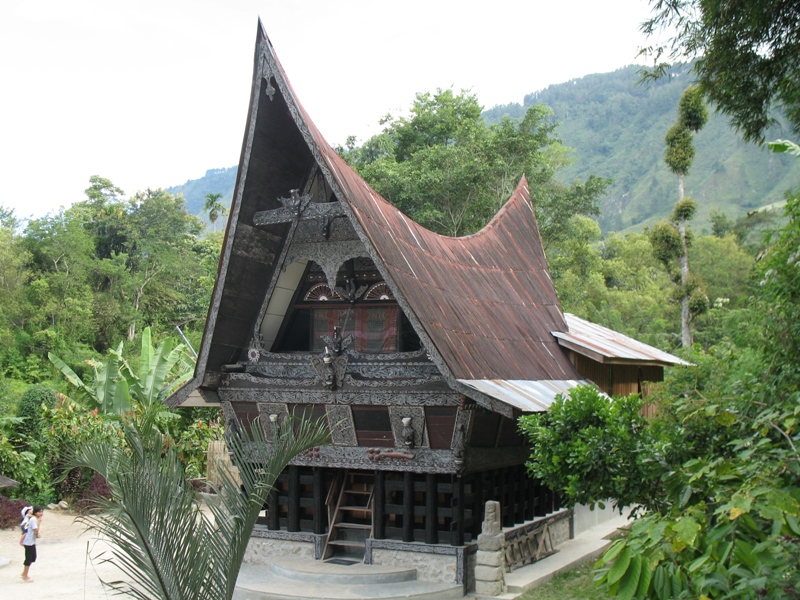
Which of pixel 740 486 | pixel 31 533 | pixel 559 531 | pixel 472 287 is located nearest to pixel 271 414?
pixel 472 287

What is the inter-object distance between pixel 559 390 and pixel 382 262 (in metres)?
3.68

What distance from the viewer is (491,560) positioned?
1057 centimetres

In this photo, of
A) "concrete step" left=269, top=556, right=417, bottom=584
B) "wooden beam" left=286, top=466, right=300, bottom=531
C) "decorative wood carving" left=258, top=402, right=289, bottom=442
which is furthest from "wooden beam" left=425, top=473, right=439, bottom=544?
"decorative wood carving" left=258, top=402, right=289, bottom=442

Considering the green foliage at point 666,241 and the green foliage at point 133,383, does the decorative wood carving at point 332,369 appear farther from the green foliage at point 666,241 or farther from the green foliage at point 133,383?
the green foliage at point 666,241

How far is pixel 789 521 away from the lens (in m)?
4.43

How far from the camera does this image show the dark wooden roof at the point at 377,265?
34.4ft

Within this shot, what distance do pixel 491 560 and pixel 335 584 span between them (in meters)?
2.14

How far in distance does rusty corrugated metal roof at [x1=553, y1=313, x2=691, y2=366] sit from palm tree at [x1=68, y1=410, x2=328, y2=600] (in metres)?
8.14

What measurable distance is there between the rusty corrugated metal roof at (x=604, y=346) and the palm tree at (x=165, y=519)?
8.14 m

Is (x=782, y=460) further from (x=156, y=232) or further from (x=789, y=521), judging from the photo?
(x=156, y=232)

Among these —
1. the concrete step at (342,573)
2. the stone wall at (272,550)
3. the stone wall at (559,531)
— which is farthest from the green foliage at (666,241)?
the concrete step at (342,573)

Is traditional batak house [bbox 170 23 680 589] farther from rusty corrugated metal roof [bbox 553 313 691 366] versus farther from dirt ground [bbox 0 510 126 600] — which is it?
dirt ground [bbox 0 510 126 600]

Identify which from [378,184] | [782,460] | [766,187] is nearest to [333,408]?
[782,460]

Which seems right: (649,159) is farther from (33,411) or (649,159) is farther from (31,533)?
(31,533)
